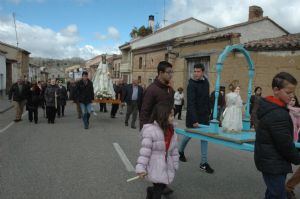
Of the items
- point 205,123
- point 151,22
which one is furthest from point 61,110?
point 151,22

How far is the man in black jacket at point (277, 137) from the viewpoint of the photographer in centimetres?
312

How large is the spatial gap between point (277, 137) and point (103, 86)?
38.6 feet

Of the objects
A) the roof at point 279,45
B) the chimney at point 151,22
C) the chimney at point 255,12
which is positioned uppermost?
the chimney at point 151,22

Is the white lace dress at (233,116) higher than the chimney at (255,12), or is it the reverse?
the chimney at (255,12)

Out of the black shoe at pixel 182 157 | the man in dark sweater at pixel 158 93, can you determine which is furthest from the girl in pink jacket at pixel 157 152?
A: the black shoe at pixel 182 157

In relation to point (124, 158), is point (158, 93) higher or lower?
higher

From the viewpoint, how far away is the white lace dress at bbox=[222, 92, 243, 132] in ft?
19.4

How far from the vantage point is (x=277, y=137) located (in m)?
3.12

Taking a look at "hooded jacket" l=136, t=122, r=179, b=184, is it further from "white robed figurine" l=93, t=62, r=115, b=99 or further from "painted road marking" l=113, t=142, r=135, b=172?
"white robed figurine" l=93, t=62, r=115, b=99

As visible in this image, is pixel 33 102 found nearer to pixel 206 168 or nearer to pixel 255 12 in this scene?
pixel 206 168

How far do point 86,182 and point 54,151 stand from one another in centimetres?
260

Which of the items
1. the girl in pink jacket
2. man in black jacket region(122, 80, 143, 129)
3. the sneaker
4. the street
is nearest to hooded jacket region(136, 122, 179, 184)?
the girl in pink jacket

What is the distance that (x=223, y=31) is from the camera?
24.2m

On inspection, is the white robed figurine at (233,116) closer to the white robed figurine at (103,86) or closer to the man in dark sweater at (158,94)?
the man in dark sweater at (158,94)
